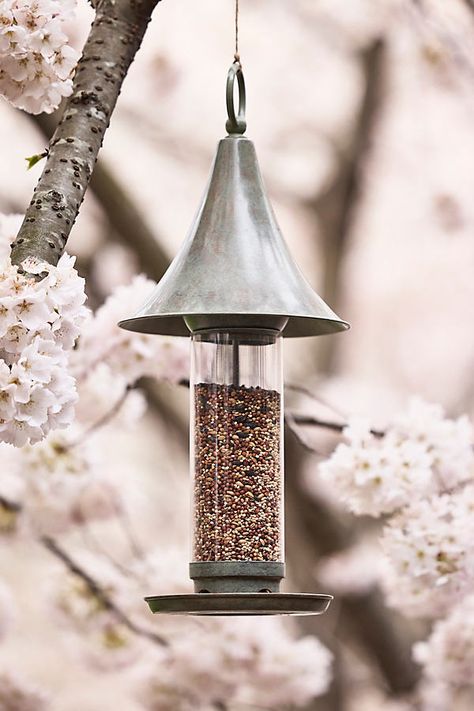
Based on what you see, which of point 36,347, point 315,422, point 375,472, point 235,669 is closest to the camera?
point 36,347

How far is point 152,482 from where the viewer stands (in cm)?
1005

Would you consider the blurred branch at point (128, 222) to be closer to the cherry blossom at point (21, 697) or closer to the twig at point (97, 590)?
the twig at point (97, 590)

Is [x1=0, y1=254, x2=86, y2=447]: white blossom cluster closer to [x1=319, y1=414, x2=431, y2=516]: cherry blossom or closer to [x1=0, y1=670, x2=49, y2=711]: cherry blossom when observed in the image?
[x1=319, y1=414, x2=431, y2=516]: cherry blossom

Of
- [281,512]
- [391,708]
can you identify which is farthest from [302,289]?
[391,708]

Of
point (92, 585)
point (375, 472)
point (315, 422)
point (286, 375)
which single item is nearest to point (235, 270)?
point (315, 422)

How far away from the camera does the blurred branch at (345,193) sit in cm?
605

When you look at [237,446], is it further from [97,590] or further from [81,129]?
[97,590]

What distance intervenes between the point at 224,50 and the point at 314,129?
9.22 feet

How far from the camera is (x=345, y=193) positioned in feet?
20.9

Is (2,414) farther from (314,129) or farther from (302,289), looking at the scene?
(314,129)

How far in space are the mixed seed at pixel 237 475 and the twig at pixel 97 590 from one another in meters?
1.53

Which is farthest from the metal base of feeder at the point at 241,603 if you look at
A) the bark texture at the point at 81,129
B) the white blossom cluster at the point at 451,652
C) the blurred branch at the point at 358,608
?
the blurred branch at the point at 358,608

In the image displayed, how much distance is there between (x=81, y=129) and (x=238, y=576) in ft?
2.54

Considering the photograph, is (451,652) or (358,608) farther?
(358,608)
